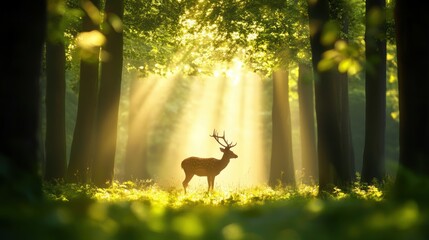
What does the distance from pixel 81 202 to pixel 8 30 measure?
2854mm

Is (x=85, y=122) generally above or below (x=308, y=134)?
below

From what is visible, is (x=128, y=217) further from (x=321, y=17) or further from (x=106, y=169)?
(x=106, y=169)

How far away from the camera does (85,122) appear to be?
20.6 m

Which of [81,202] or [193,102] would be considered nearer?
[81,202]

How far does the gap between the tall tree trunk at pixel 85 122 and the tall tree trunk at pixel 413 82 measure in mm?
12254

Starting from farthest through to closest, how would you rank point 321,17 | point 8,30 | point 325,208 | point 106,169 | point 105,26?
point 106,169 < point 321,17 < point 105,26 < point 8,30 < point 325,208

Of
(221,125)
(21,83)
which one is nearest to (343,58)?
(21,83)

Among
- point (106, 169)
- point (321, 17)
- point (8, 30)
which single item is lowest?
point (106, 169)

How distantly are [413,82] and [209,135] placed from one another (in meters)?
11.3

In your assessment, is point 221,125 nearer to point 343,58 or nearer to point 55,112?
point 55,112

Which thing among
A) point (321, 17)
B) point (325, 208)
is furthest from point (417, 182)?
point (321, 17)

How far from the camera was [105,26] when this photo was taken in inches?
279

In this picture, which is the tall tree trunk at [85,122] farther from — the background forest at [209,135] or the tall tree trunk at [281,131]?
the tall tree trunk at [281,131]

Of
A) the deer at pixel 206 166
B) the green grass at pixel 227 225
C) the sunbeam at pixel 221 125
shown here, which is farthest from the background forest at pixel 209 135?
the deer at pixel 206 166
